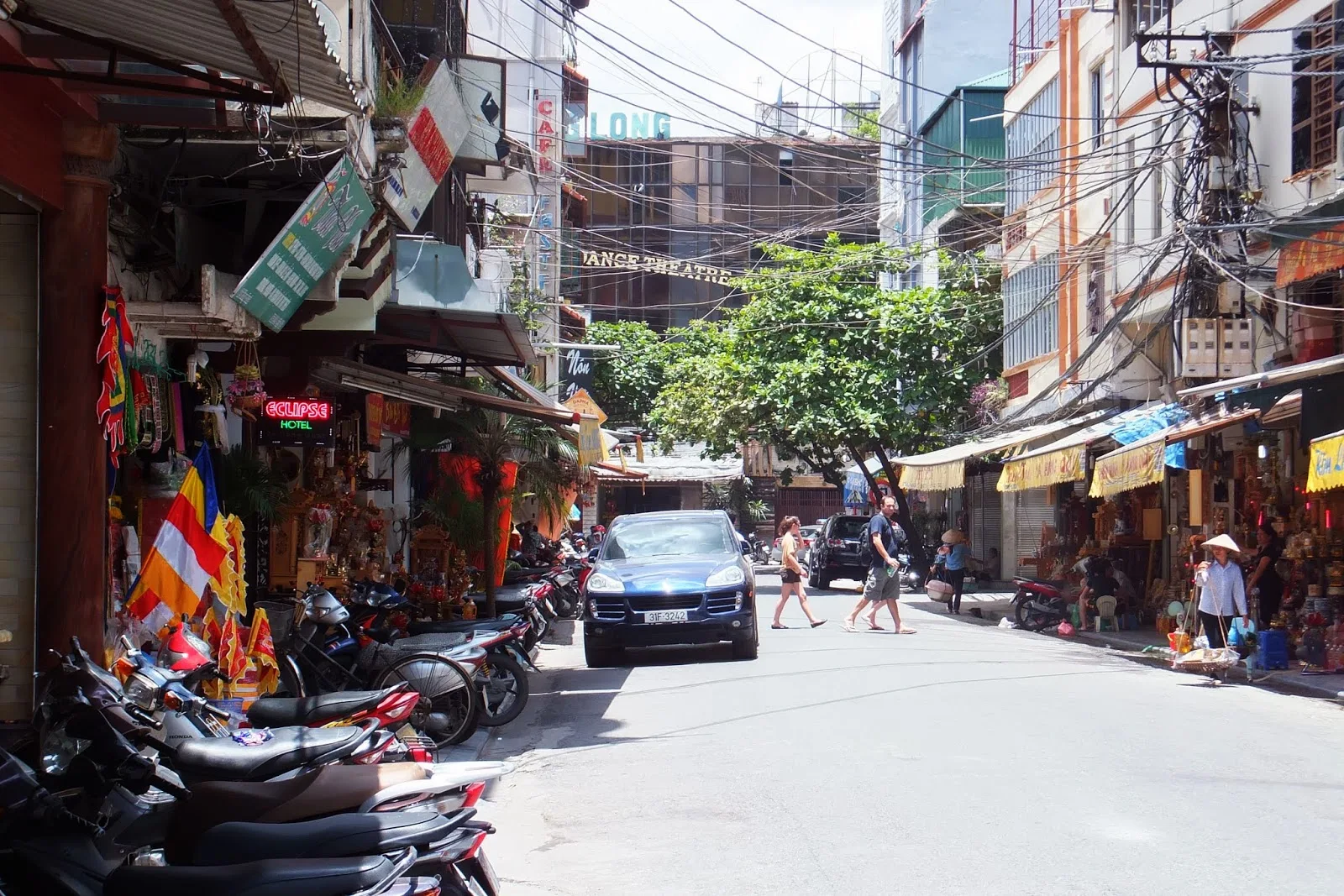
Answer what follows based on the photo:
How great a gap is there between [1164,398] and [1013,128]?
10.4 metres

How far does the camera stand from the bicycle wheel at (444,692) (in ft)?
33.8

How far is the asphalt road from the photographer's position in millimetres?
6383

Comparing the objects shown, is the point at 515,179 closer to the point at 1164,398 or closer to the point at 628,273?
the point at 1164,398

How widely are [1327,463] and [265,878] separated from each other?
1148 centimetres

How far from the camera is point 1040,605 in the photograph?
22.6 m

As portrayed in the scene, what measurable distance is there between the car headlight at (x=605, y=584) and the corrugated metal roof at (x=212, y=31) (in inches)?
377

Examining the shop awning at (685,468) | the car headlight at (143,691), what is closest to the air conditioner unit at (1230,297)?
the car headlight at (143,691)

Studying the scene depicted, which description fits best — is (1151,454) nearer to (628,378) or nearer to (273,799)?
(273,799)

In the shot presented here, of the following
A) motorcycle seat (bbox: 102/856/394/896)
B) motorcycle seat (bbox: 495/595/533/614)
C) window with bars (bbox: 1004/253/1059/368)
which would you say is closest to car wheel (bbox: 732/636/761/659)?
motorcycle seat (bbox: 495/595/533/614)

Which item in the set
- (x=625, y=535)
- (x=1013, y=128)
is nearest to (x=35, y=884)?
(x=625, y=535)

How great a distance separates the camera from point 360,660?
34.3ft

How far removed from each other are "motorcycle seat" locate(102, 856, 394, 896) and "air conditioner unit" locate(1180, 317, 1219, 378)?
1583 cm

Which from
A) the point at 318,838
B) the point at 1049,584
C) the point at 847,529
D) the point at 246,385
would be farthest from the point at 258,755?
the point at 847,529

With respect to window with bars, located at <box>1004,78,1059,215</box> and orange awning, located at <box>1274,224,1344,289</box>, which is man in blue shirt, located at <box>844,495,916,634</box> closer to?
orange awning, located at <box>1274,224,1344,289</box>
